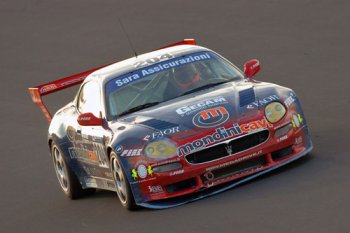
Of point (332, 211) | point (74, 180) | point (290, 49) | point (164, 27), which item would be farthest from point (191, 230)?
point (164, 27)

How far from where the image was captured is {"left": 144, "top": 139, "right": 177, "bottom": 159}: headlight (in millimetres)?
9641

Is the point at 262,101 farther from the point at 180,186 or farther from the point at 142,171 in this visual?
the point at 142,171

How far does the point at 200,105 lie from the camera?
399 inches

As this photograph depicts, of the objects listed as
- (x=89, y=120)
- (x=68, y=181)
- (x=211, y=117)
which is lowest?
(x=68, y=181)

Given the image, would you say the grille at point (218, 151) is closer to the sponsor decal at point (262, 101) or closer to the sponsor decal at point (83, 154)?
the sponsor decal at point (262, 101)

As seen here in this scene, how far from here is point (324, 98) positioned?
44.9 feet

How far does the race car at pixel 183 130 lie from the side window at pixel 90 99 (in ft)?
0.09

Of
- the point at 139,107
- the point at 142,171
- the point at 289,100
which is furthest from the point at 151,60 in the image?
the point at 142,171

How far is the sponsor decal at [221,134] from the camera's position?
9.61m

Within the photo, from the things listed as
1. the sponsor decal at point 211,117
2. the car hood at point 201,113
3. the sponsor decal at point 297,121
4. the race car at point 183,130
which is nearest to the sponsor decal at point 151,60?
the race car at point 183,130

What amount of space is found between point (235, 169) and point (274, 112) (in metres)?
0.65

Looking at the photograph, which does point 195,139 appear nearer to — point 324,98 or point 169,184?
point 169,184

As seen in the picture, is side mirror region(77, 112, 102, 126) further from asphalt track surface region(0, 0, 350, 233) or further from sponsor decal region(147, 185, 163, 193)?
sponsor decal region(147, 185, 163, 193)

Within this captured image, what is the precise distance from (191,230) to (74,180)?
362cm
